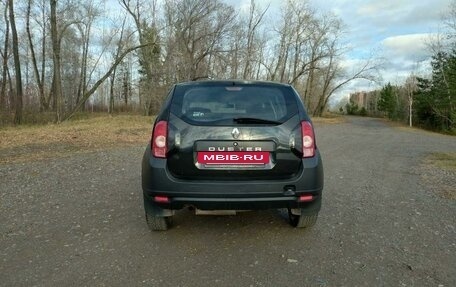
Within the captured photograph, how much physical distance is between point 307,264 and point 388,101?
59814 millimetres

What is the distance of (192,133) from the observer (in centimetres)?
330

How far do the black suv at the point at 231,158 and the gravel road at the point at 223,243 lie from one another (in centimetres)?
52

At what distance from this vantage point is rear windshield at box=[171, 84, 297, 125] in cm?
340

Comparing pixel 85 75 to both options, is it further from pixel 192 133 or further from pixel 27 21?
pixel 192 133

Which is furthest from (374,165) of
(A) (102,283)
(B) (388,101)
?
(B) (388,101)

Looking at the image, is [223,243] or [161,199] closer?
[161,199]

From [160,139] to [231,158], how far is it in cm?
71

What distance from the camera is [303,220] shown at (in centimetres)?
390

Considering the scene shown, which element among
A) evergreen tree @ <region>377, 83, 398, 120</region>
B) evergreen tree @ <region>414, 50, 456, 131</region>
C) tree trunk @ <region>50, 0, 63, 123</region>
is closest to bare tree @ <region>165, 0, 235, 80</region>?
tree trunk @ <region>50, 0, 63, 123</region>

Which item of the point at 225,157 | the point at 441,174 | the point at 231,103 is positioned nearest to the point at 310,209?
the point at 225,157

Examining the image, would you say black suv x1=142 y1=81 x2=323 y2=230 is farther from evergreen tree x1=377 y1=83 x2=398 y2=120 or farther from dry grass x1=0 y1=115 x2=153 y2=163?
evergreen tree x1=377 y1=83 x2=398 y2=120

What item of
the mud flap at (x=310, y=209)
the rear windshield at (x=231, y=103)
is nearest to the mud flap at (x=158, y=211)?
the rear windshield at (x=231, y=103)

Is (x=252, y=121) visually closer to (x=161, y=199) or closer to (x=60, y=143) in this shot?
(x=161, y=199)

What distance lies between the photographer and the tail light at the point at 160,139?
336 centimetres
